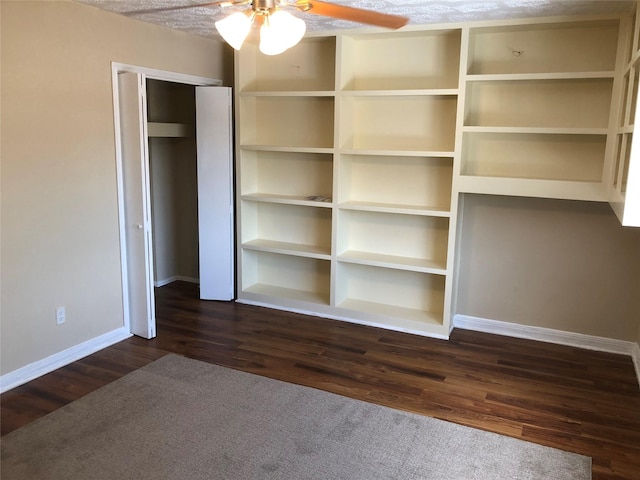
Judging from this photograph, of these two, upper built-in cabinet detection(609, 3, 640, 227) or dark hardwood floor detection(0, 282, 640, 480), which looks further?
dark hardwood floor detection(0, 282, 640, 480)

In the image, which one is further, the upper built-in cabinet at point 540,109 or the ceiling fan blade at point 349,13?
the upper built-in cabinet at point 540,109

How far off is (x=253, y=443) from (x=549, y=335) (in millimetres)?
2595

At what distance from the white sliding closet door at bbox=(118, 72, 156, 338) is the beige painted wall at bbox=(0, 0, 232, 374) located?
0.09 metres

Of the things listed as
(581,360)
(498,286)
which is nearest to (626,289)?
(581,360)

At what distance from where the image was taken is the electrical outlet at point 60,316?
351 centimetres

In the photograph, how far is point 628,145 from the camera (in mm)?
2875

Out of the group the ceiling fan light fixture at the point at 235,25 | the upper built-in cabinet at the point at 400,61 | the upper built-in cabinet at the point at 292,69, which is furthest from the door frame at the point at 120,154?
the ceiling fan light fixture at the point at 235,25

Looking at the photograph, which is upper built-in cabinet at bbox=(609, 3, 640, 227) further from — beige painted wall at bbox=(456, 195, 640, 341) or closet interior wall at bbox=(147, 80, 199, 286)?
closet interior wall at bbox=(147, 80, 199, 286)

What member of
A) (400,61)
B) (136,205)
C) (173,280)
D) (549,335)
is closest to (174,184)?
(173,280)

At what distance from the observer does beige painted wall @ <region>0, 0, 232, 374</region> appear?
312 centimetres

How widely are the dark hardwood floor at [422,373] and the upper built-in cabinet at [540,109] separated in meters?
1.21

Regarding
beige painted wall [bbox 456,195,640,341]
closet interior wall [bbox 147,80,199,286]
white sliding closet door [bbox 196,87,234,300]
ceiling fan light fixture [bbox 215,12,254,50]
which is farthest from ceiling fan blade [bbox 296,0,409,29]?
closet interior wall [bbox 147,80,199,286]

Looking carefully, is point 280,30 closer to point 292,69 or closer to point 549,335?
point 292,69

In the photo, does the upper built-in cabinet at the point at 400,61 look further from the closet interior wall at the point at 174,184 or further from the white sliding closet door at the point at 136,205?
the closet interior wall at the point at 174,184
